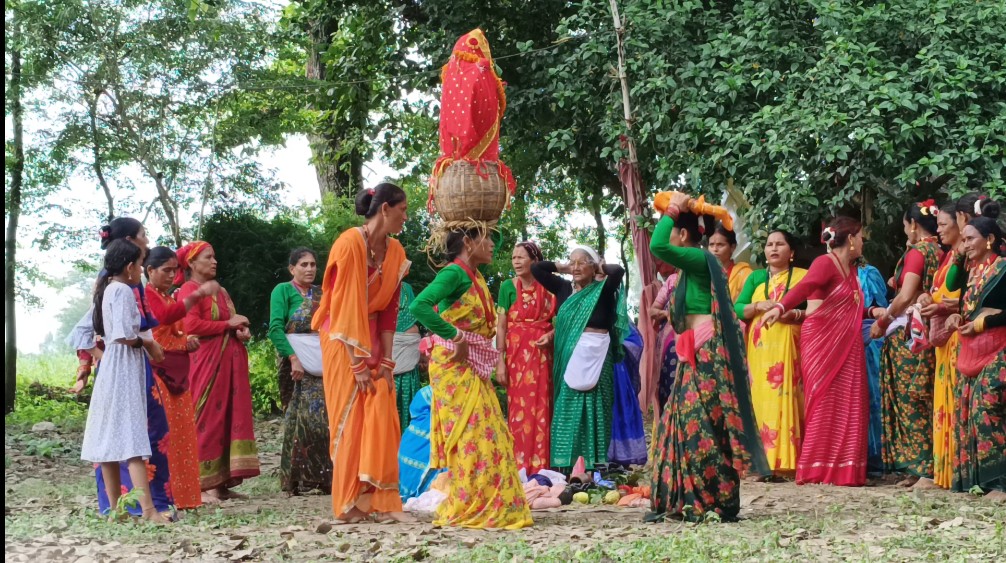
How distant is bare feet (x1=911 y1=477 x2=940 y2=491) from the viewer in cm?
744

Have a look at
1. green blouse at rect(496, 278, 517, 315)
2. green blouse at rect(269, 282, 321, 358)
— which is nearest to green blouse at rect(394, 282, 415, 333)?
green blouse at rect(496, 278, 517, 315)

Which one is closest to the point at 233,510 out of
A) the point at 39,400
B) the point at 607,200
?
the point at 607,200

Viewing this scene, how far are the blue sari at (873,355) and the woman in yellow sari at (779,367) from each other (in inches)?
24.0

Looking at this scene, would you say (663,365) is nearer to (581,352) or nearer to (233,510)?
(581,352)

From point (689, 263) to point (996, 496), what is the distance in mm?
2614

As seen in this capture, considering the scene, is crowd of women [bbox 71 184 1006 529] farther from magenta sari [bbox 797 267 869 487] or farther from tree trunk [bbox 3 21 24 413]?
tree trunk [bbox 3 21 24 413]

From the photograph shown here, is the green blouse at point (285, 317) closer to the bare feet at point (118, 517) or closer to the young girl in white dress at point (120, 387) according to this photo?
the young girl in white dress at point (120, 387)

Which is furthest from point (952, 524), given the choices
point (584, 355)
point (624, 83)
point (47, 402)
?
point (47, 402)

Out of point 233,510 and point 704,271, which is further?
point 233,510

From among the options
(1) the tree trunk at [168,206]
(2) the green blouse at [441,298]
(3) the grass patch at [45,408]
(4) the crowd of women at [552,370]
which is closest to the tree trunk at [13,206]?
(3) the grass patch at [45,408]

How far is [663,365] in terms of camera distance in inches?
353

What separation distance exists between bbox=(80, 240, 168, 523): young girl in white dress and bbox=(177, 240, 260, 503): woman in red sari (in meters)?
1.46

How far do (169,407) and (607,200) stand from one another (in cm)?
822

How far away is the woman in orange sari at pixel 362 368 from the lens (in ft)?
19.8
